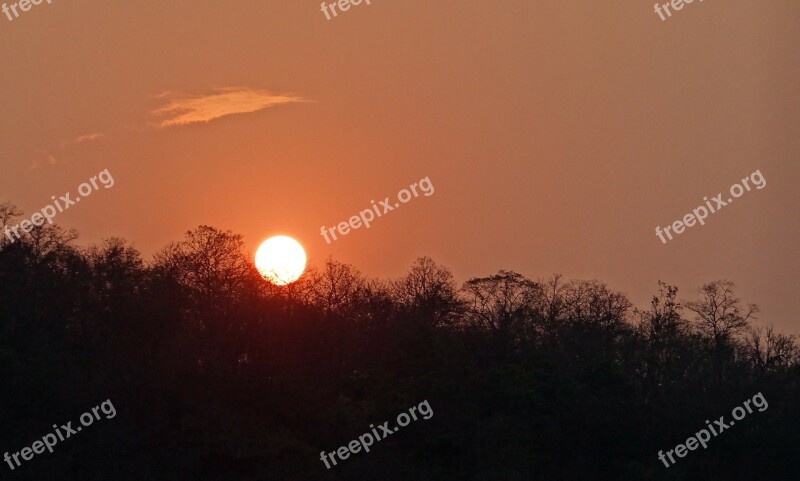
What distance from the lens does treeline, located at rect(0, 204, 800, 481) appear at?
45.2 metres

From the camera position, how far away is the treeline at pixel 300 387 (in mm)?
45250

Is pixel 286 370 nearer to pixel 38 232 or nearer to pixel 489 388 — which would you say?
pixel 489 388

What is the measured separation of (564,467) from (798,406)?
1590 centimetres

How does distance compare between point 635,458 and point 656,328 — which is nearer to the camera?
point 635,458

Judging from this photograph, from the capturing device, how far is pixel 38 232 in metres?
60.4

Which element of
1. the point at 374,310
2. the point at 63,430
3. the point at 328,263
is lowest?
the point at 63,430

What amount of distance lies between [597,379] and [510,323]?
12.1 meters

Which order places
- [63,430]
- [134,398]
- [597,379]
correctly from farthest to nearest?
[597,379] → [134,398] → [63,430]

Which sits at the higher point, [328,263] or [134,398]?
[328,263]

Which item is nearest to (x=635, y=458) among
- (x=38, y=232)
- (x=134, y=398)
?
(x=134, y=398)

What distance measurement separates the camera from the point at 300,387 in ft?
164

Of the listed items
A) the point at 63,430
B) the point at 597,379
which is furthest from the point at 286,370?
the point at 597,379

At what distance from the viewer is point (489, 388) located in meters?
53.1

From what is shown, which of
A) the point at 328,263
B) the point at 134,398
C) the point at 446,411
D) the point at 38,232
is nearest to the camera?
the point at 134,398
